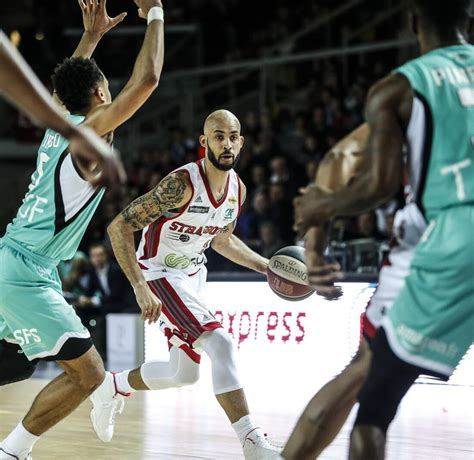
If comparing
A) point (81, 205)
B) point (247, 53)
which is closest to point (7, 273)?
point (81, 205)

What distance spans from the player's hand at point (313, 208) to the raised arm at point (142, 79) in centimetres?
138

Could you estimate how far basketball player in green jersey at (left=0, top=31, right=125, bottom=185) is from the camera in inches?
109

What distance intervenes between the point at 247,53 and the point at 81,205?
13.9 metres

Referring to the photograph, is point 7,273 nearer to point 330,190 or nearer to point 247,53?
point 330,190

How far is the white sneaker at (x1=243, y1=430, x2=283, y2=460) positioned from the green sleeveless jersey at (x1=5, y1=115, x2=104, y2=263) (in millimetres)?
1418

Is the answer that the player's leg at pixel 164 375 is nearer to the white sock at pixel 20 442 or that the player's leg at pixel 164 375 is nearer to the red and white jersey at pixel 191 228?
the red and white jersey at pixel 191 228

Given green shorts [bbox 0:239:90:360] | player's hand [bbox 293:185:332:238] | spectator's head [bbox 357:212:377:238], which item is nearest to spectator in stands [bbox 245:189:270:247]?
spectator's head [bbox 357:212:377:238]

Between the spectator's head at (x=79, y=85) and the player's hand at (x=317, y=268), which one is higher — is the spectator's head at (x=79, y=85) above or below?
above

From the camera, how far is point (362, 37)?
17078 millimetres

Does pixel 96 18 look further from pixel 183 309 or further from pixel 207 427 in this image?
pixel 207 427

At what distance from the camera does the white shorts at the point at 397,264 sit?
337cm

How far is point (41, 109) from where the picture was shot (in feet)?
9.20

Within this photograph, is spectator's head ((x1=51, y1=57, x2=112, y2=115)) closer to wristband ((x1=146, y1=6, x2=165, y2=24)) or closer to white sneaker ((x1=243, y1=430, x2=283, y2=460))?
wristband ((x1=146, y1=6, x2=165, y2=24))

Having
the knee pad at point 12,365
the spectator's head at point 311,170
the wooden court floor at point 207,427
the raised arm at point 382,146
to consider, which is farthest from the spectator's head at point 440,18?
the spectator's head at point 311,170
